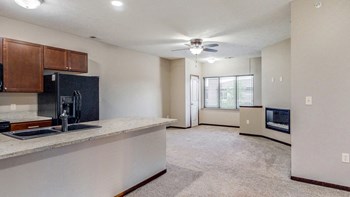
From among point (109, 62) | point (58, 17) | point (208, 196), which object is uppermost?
point (58, 17)

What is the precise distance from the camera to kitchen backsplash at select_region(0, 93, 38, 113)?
365cm

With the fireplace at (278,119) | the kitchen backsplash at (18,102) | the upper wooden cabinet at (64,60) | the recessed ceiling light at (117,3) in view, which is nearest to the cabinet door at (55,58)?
the upper wooden cabinet at (64,60)

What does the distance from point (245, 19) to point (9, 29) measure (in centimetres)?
429

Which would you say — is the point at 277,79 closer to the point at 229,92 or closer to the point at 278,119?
the point at 278,119

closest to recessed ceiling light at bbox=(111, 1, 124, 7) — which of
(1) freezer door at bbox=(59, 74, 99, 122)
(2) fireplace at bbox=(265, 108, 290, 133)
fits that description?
(1) freezer door at bbox=(59, 74, 99, 122)

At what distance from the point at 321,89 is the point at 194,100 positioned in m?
5.70

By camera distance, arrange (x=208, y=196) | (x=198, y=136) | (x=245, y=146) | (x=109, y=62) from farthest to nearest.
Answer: (x=198, y=136) → (x=109, y=62) → (x=245, y=146) → (x=208, y=196)

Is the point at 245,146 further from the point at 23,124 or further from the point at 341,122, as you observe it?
the point at 23,124

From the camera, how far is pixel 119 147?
262cm

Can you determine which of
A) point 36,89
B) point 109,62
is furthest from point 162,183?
point 109,62

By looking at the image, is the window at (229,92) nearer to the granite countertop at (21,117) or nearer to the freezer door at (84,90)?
the freezer door at (84,90)

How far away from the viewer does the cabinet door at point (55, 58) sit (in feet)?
12.8

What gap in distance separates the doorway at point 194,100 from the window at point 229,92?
0.52m

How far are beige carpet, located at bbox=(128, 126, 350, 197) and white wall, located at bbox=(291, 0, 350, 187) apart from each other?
34cm
